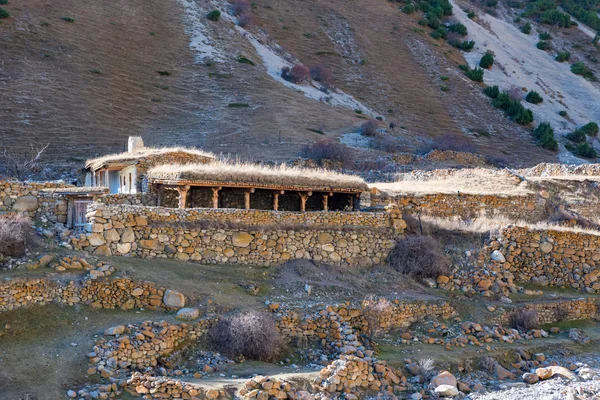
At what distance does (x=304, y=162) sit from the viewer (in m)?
33.7

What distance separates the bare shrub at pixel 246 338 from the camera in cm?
1360

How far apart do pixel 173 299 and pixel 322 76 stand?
46.6m

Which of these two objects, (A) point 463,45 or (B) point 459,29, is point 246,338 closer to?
(A) point 463,45

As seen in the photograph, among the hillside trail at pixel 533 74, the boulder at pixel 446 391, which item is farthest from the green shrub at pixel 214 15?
the boulder at pixel 446 391

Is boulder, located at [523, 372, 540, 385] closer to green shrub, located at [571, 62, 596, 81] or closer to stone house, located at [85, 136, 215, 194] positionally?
stone house, located at [85, 136, 215, 194]

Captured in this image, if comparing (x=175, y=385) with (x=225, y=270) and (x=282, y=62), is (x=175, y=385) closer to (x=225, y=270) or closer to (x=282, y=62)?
(x=225, y=270)

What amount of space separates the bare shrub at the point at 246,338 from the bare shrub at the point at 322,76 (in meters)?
46.0

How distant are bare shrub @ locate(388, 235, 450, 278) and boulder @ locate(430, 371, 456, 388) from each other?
5.24 m

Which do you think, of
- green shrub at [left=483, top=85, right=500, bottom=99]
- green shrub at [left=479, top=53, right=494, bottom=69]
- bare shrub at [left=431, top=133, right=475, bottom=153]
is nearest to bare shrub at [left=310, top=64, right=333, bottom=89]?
bare shrub at [left=431, top=133, right=475, bottom=153]

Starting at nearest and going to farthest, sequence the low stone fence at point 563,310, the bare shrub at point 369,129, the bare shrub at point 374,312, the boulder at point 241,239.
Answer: the bare shrub at point 374,312 < the low stone fence at point 563,310 < the boulder at point 241,239 < the bare shrub at point 369,129

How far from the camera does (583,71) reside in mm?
71938

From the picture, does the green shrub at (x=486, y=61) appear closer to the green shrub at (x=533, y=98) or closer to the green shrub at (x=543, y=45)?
the green shrub at (x=533, y=98)

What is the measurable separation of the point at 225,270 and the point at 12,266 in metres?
5.19

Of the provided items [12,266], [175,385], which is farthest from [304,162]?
[175,385]
